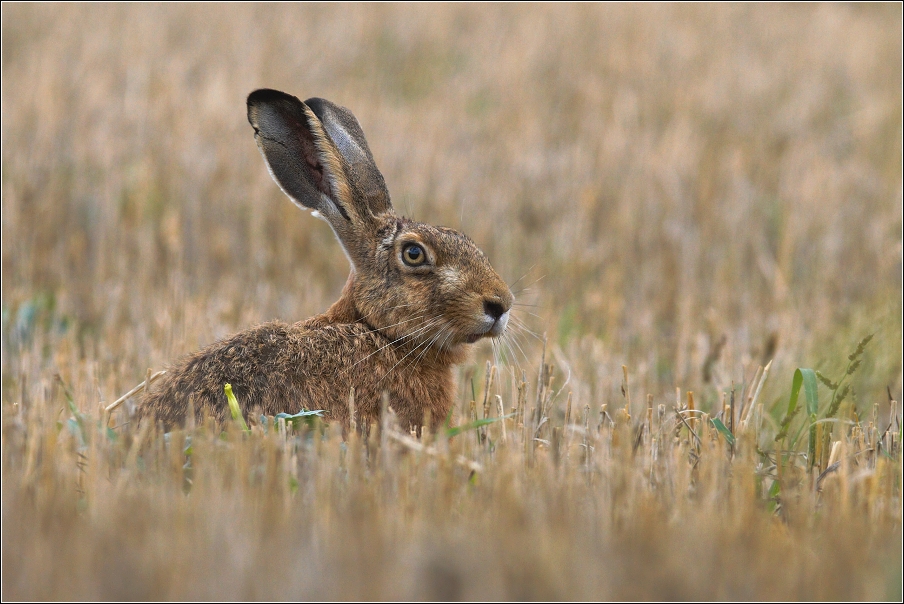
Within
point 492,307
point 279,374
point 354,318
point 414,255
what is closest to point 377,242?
point 414,255

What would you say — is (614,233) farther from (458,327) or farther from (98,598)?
(98,598)

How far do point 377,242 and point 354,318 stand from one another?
1.24 ft

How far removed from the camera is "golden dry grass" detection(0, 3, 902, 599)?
93.3 inches

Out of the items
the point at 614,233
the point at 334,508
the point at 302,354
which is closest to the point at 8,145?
the point at 614,233

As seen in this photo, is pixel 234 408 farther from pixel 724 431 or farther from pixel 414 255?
pixel 724 431

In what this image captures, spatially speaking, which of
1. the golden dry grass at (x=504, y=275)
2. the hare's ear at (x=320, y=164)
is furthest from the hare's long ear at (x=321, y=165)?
the golden dry grass at (x=504, y=275)

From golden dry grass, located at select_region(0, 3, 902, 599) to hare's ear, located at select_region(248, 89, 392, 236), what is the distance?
1026 mm

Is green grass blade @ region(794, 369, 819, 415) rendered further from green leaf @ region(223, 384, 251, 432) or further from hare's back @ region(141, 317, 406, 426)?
green leaf @ region(223, 384, 251, 432)

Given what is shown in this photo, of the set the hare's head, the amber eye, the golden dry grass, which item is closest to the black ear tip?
the hare's head

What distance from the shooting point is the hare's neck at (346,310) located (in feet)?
14.8

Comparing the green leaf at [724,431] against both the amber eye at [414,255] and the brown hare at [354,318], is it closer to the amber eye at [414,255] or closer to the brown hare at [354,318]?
the brown hare at [354,318]

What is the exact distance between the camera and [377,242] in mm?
4652

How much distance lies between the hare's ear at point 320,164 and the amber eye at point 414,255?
0.33m

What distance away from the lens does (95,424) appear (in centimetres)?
314
